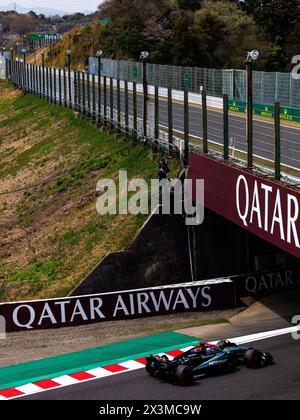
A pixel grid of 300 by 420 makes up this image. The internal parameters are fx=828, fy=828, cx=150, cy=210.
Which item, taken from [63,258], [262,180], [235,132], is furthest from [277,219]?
[235,132]

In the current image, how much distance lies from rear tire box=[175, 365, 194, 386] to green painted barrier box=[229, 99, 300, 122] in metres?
26.7

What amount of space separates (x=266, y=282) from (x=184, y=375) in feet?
35.6

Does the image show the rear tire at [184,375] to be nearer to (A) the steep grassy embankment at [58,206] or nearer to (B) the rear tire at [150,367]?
(B) the rear tire at [150,367]

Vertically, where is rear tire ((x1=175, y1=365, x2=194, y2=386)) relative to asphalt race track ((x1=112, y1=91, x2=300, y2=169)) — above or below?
below

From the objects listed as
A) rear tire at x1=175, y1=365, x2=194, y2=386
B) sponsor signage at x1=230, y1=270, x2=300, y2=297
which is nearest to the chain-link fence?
sponsor signage at x1=230, y1=270, x2=300, y2=297

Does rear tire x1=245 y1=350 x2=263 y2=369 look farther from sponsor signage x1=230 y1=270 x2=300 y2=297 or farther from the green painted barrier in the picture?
the green painted barrier

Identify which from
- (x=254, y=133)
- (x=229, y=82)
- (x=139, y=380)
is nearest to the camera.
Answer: (x=139, y=380)

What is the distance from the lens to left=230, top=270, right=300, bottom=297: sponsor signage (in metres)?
31.1

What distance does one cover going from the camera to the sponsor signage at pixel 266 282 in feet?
102

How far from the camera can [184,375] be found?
21.4m

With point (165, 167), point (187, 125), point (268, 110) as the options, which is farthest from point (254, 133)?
point (268, 110)

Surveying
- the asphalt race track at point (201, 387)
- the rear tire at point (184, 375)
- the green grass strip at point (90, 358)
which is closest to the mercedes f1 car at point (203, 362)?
the rear tire at point (184, 375)

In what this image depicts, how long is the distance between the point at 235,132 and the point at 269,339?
18670 millimetres

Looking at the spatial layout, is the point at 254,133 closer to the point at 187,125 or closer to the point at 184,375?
the point at 187,125
